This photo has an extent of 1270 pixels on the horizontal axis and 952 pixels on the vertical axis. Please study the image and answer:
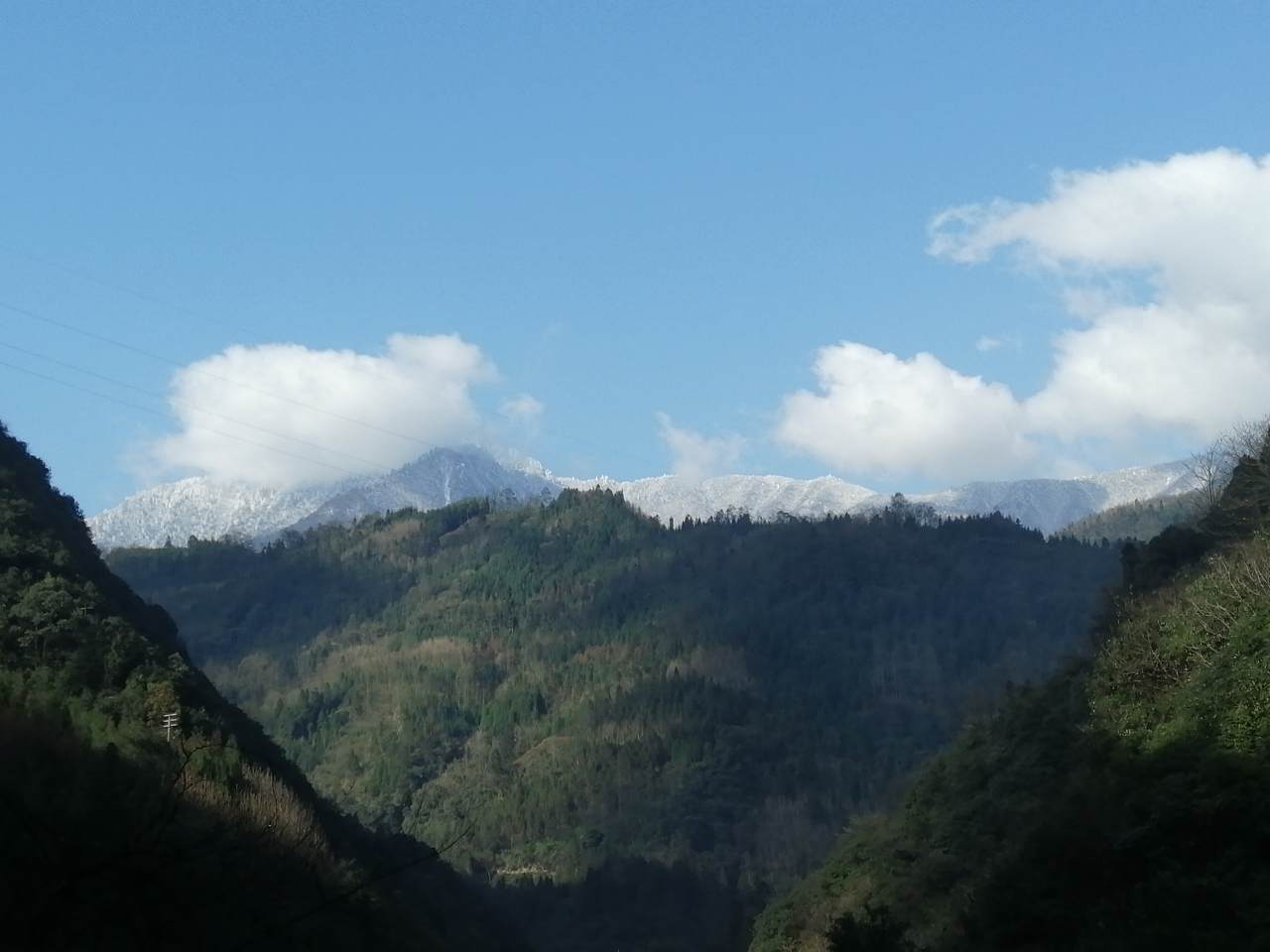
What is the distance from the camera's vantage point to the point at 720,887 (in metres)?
165

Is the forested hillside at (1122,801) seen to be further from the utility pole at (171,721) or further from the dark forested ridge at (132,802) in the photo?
the utility pole at (171,721)

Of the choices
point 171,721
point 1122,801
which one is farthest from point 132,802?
point 171,721

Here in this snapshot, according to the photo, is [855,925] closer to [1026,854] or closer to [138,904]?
[1026,854]

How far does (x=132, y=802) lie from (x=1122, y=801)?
82.0ft

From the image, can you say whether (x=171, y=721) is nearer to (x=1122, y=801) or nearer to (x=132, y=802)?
(x=132, y=802)

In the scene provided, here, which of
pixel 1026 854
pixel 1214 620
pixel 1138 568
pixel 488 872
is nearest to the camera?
pixel 1026 854

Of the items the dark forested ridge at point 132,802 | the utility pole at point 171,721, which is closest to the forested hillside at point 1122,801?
the dark forested ridge at point 132,802

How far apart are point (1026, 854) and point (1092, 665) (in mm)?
19751

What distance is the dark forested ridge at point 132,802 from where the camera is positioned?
14.8 metres

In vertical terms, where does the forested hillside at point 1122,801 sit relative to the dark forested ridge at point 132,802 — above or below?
below

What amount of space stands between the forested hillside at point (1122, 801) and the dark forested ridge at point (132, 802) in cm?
1693

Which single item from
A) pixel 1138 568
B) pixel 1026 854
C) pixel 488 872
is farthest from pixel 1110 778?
pixel 488 872

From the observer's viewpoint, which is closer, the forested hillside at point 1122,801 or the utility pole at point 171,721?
the forested hillside at point 1122,801

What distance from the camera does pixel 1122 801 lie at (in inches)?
1608
